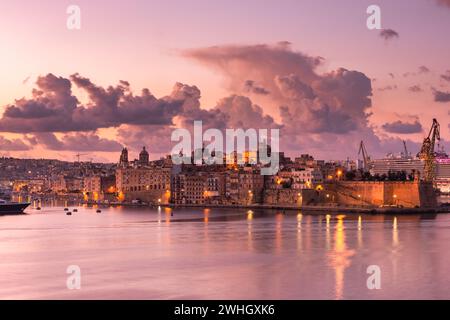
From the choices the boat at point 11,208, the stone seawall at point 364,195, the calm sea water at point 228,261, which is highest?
the stone seawall at point 364,195

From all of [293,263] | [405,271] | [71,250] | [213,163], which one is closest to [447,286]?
[405,271]

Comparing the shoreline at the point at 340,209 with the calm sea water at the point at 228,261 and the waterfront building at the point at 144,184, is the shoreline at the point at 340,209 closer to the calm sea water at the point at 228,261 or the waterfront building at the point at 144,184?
the waterfront building at the point at 144,184

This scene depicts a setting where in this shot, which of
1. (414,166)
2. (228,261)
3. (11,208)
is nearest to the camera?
(228,261)

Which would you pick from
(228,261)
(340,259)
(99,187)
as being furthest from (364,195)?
(99,187)

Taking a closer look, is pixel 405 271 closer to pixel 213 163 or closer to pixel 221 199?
pixel 221 199

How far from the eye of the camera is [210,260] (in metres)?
18.1

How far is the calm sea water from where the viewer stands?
44.7 ft

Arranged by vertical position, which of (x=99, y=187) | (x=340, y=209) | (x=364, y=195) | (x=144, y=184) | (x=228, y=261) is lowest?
(x=228, y=261)

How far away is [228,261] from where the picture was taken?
17.9 meters

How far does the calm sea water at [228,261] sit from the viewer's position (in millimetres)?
13633

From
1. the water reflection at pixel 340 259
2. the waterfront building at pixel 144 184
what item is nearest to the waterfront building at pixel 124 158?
the waterfront building at pixel 144 184

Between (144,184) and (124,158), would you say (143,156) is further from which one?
(144,184)

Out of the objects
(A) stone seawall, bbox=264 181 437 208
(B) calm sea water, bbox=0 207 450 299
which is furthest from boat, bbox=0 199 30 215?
(A) stone seawall, bbox=264 181 437 208
